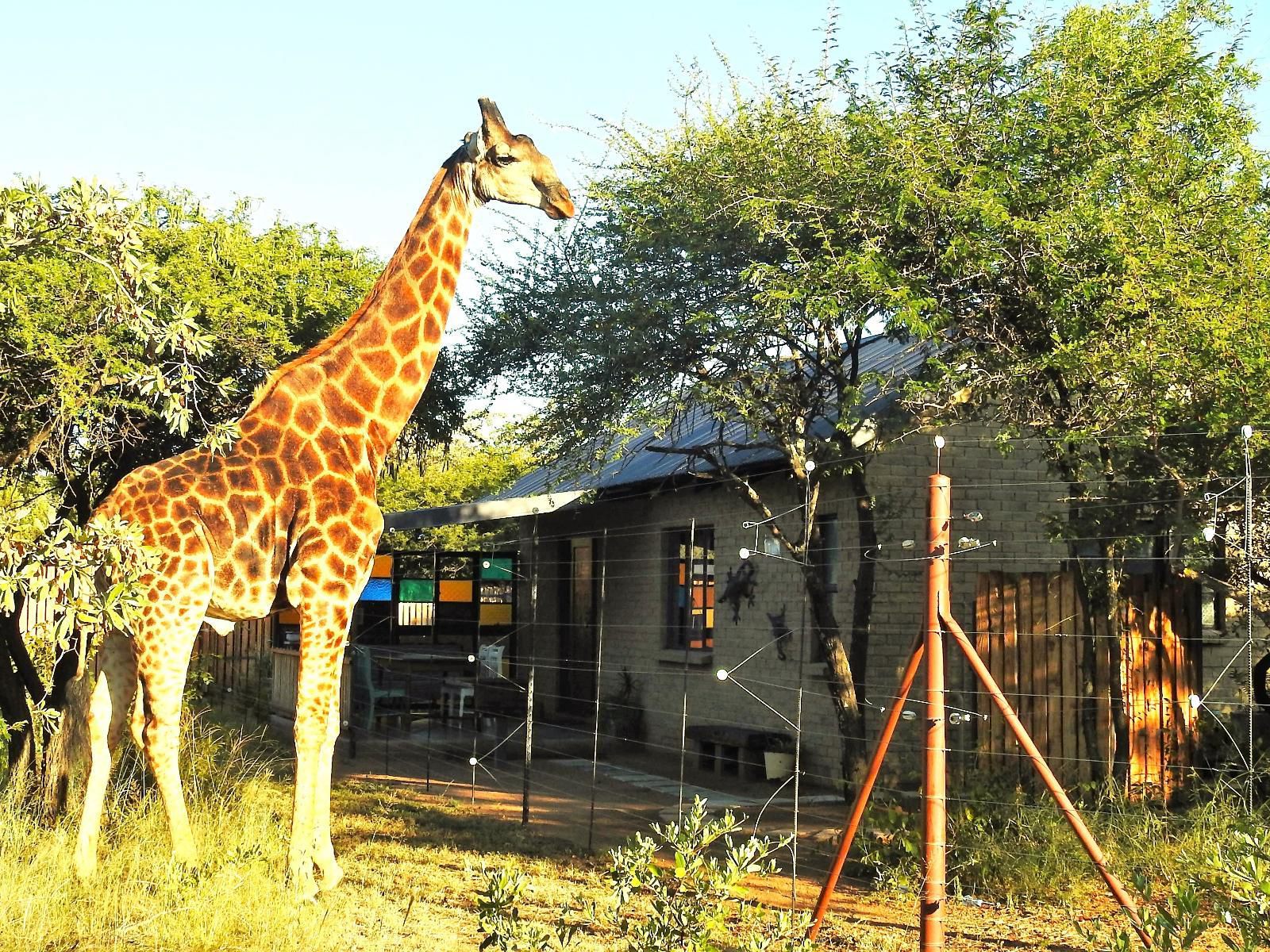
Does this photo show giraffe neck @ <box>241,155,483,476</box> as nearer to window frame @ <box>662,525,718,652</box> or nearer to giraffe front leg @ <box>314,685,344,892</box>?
giraffe front leg @ <box>314,685,344,892</box>

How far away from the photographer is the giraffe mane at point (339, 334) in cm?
728

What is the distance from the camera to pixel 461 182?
782 centimetres

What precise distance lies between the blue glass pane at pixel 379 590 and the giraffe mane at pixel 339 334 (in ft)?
31.6

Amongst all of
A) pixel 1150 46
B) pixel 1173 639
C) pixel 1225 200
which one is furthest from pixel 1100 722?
pixel 1150 46

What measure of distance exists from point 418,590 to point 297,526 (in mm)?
11689

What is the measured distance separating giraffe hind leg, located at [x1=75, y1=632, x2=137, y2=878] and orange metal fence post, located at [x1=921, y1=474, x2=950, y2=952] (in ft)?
13.8

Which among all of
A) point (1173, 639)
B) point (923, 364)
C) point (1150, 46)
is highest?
point (1150, 46)

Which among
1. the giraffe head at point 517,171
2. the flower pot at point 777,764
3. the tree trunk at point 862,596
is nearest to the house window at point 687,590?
the flower pot at point 777,764

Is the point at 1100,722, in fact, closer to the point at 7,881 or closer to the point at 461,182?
the point at 461,182

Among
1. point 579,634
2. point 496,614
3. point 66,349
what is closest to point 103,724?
point 66,349

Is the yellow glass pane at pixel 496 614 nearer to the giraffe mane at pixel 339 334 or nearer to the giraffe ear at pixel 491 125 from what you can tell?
the giraffe mane at pixel 339 334

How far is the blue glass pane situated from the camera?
56.4 feet

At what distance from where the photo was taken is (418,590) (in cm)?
1859

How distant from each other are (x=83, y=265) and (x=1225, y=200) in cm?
780
